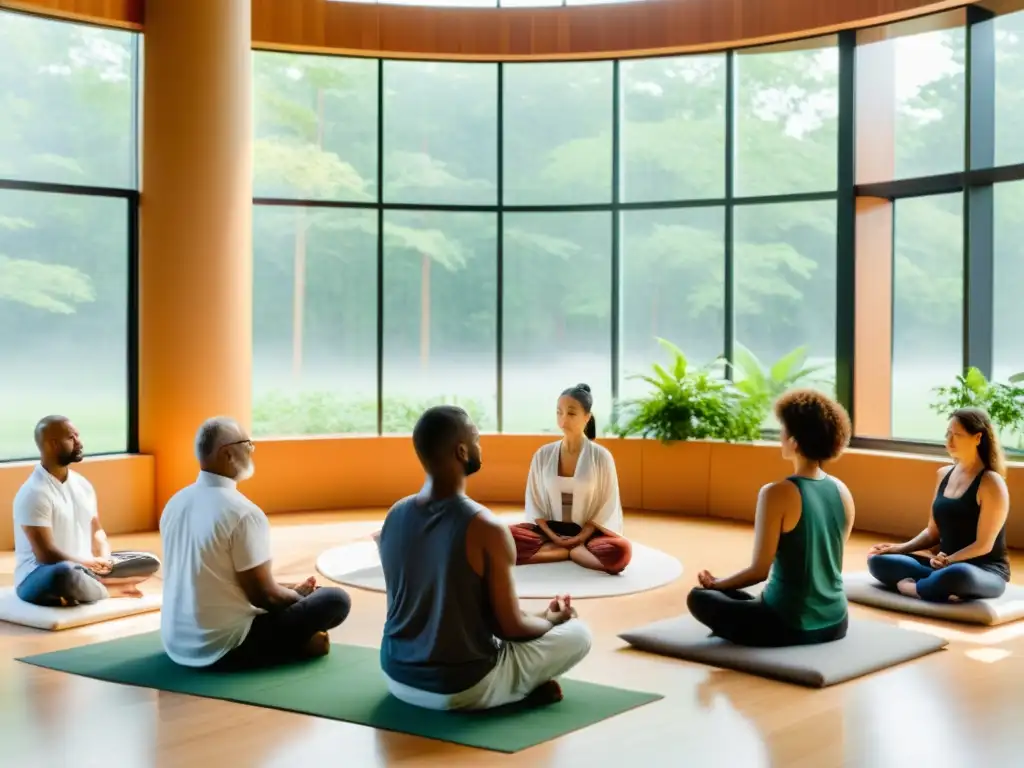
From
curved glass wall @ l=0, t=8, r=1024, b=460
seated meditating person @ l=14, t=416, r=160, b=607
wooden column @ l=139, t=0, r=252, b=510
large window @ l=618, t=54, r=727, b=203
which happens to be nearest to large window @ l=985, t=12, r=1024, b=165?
curved glass wall @ l=0, t=8, r=1024, b=460

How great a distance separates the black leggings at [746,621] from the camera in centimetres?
443

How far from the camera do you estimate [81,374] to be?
7746 mm

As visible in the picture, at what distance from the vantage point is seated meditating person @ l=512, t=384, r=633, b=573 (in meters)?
6.01

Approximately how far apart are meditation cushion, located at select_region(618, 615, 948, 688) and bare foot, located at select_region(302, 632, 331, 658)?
3.86 feet

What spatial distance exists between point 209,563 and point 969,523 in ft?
11.0

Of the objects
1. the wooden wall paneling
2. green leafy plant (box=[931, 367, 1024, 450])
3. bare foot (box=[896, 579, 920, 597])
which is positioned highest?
the wooden wall paneling

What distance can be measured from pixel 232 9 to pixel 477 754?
5922 mm

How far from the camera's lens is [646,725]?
367 centimetres

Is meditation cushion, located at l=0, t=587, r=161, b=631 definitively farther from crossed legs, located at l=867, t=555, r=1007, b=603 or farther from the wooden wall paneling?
the wooden wall paneling

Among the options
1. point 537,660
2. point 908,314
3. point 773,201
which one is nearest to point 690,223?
point 773,201

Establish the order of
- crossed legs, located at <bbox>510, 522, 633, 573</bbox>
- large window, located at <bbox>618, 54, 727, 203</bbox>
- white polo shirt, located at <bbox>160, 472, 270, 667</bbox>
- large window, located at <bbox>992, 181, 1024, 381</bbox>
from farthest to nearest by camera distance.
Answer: large window, located at <bbox>618, 54, 727, 203</bbox>
large window, located at <bbox>992, 181, 1024, 381</bbox>
crossed legs, located at <bbox>510, 522, 633, 573</bbox>
white polo shirt, located at <bbox>160, 472, 270, 667</bbox>

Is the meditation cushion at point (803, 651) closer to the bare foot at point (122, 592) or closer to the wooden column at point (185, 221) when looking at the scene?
the bare foot at point (122, 592)

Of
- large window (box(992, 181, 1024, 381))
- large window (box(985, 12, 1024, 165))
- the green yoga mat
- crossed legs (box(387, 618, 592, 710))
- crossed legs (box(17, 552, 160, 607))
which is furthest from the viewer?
large window (box(992, 181, 1024, 381))

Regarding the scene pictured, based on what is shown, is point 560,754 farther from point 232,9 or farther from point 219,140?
Result: point 232,9
